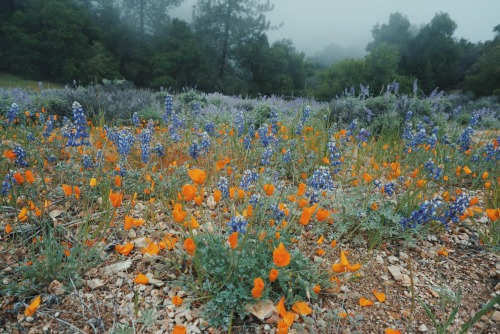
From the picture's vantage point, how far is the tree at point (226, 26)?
28484 millimetres

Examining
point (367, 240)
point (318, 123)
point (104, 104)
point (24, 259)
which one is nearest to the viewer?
point (24, 259)

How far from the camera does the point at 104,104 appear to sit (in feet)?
20.8

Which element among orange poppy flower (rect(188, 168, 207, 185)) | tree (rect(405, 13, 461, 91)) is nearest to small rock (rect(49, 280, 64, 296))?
orange poppy flower (rect(188, 168, 207, 185))

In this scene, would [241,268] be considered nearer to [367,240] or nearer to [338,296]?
[338,296]

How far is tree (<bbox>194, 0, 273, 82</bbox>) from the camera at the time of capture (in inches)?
1121

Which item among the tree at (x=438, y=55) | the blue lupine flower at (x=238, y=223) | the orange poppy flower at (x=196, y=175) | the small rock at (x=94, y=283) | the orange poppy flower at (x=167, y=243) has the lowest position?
the small rock at (x=94, y=283)

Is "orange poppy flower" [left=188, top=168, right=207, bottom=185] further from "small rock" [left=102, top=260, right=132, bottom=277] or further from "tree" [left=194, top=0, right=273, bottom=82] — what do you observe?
"tree" [left=194, top=0, right=273, bottom=82]

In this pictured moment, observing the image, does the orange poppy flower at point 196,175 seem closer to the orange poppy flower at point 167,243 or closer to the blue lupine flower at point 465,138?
the orange poppy flower at point 167,243

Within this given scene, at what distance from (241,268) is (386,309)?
2.81 ft

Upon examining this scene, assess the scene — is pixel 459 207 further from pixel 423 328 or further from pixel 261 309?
pixel 261 309

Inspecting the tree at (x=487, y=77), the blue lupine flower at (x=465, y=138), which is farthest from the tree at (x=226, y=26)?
the blue lupine flower at (x=465, y=138)

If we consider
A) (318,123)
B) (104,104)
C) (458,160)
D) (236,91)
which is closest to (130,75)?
(236,91)

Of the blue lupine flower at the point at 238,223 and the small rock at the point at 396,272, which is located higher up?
the blue lupine flower at the point at 238,223

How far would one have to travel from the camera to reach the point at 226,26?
95.3 ft
